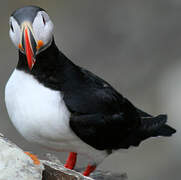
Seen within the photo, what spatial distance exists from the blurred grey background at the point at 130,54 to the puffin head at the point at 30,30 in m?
4.27

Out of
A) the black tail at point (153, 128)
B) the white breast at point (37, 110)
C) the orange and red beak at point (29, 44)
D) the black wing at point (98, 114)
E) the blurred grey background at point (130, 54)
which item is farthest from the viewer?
the blurred grey background at point (130, 54)

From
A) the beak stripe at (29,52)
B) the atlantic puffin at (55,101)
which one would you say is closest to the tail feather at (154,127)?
the atlantic puffin at (55,101)

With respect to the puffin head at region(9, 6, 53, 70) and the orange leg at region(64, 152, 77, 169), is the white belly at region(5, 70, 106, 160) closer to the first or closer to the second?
the puffin head at region(9, 6, 53, 70)

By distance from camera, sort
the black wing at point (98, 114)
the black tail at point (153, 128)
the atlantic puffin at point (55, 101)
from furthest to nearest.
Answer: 1. the black tail at point (153, 128)
2. the black wing at point (98, 114)
3. the atlantic puffin at point (55, 101)

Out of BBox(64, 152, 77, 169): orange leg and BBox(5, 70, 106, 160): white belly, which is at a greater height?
BBox(5, 70, 106, 160): white belly

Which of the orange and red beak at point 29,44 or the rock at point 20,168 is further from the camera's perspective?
the orange and red beak at point 29,44

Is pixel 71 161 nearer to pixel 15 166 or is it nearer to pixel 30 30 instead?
pixel 30 30

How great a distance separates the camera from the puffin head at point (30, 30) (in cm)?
389

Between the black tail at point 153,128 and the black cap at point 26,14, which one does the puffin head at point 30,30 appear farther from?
the black tail at point 153,128

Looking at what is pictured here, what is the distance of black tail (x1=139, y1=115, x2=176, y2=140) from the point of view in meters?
5.00

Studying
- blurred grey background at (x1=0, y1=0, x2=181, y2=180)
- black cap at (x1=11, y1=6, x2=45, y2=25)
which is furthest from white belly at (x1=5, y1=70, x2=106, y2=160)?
blurred grey background at (x1=0, y1=0, x2=181, y2=180)

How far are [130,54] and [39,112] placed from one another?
5548 mm

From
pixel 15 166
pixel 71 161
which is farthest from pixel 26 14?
pixel 71 161

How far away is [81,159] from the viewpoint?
333 inches
